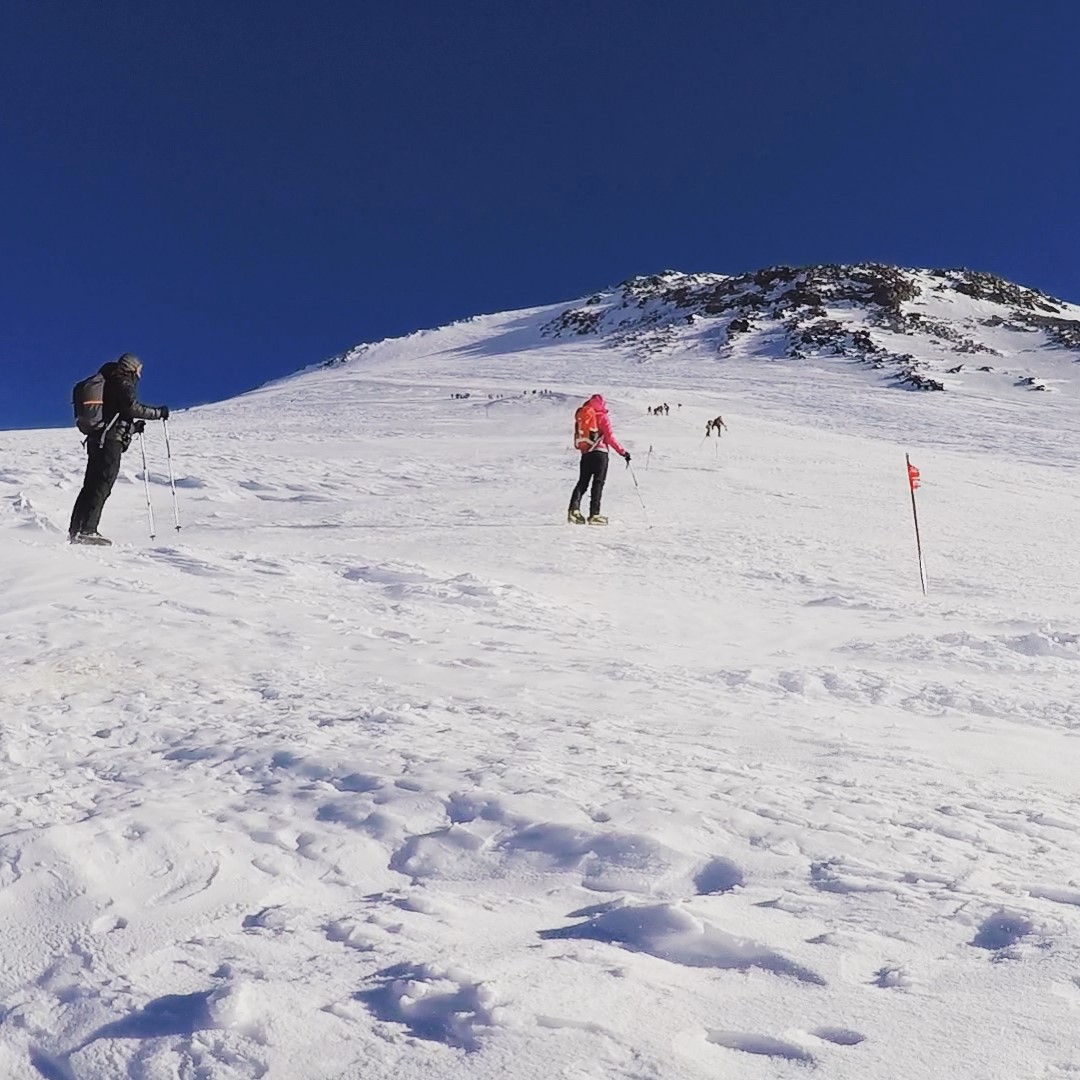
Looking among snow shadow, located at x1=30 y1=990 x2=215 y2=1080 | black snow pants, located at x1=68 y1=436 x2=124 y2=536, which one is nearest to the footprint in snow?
snow shadow, located at x1=30 y1=990 x2=215 y2=1080

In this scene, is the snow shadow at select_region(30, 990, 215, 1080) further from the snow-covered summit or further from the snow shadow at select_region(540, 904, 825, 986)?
the snow-covered summit

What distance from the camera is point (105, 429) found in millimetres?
8203

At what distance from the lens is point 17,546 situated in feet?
23.5

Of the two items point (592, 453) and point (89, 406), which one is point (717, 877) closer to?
point (89, 406)

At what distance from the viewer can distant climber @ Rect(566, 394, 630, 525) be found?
11367 mm

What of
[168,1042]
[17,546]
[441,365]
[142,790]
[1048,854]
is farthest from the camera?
[441,365]

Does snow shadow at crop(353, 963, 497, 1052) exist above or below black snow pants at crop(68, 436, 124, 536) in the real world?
below

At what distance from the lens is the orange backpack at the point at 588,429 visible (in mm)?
11344

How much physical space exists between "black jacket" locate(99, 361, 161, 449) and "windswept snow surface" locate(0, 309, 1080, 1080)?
50.0 inches

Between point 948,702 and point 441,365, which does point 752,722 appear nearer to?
point 948,702

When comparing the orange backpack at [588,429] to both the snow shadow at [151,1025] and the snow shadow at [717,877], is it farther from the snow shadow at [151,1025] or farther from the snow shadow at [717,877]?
the snow shadow at [151,1025]

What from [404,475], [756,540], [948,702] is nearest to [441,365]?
[404,475]

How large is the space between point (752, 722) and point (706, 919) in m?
2.09

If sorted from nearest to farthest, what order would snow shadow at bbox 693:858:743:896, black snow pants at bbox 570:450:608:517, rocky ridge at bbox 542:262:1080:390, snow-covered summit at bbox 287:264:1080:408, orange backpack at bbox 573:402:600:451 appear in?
1. snow shadow at bbox 693:858:743:896
2. orange backpack at bbox 573:402:600:451
3. black snow pants at bbox 570:450:608:517
4. snow-covered summit at bbox 287:264:1080:408
5. rocky ridge at bbox 542:262:1080:390
